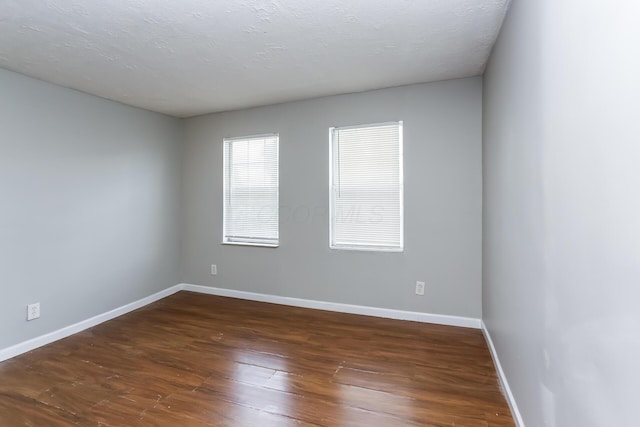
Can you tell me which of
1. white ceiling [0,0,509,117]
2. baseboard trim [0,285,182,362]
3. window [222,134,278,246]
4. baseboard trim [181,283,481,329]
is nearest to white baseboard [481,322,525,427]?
baseboard trim [181,283,481,329]

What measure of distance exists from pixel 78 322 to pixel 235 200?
2.05 meters

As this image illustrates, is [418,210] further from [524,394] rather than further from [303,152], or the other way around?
[524,394]

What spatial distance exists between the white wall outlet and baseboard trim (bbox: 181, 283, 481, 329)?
171 cm

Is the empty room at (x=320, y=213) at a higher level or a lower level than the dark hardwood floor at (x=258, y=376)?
higher

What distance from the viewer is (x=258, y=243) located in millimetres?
3945

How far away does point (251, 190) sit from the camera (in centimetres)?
396

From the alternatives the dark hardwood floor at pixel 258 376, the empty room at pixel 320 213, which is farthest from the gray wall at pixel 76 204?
the dark hardwood floor at pixel 258 376

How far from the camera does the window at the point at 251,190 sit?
384 cm

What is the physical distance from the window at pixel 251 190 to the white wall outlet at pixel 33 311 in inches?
75.6

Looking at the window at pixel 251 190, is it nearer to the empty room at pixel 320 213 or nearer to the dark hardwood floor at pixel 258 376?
the empty room at pixel 320 213

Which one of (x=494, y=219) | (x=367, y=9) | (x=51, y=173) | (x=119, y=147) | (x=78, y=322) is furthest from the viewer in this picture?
(x=119, y=147)

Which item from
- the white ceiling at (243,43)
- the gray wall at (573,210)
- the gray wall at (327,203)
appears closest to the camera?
the gray wall at (573,210)

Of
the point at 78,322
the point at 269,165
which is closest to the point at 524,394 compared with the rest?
the point at 269,165

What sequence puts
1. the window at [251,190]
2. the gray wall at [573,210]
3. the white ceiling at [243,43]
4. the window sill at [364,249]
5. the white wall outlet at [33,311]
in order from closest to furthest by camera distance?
the gray wall at [573,210]
the white ceiling at [243,43]
the white wall outlet at [33,311]
the window sill at [364,249]
the window at [251,190]
